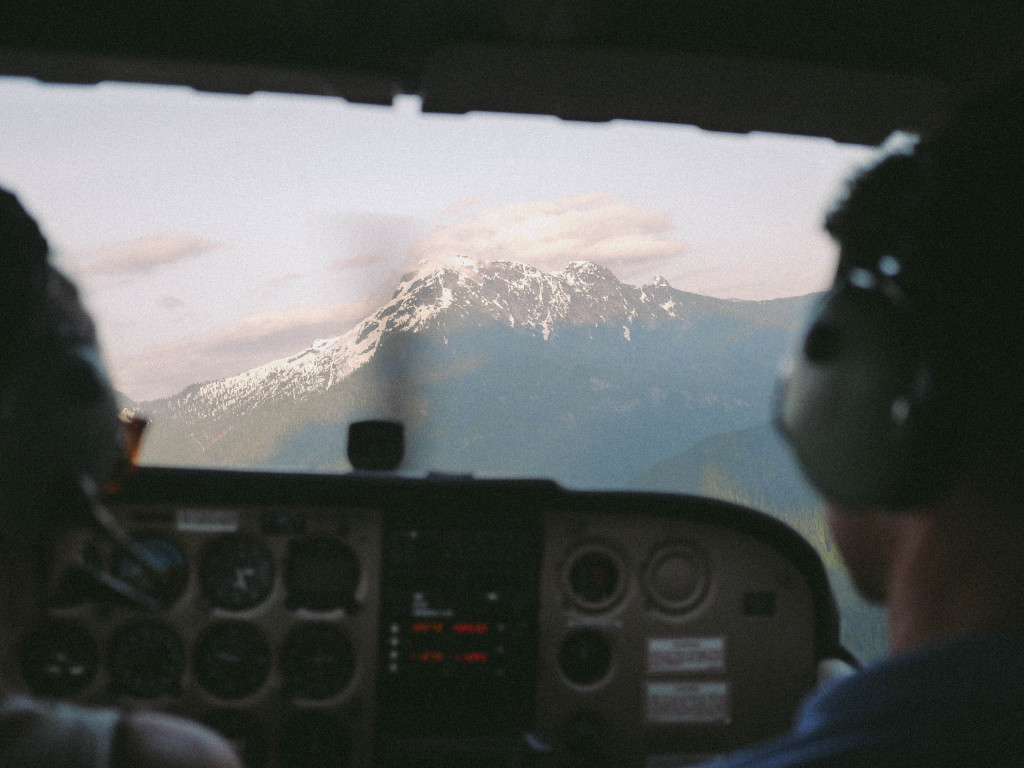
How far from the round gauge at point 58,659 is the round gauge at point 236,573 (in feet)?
1.06

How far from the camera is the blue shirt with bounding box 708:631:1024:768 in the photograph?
530 mm

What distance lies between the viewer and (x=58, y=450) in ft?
2.99

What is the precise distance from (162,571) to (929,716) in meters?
1.92

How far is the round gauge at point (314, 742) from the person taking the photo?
2.07 meters

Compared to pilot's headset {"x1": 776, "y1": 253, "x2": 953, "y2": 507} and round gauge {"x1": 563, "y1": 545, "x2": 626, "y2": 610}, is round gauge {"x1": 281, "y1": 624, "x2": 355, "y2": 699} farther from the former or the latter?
pilot's headset {"x1": 776, "y1": 253, "x2": 953, "y2": 507}

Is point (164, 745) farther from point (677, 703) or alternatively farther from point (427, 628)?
point (677, 703)

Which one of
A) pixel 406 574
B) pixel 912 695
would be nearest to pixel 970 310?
pixel 912 695

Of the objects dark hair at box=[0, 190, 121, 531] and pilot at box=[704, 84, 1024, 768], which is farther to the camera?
dark hair at box=[0, 190, 121, 531]

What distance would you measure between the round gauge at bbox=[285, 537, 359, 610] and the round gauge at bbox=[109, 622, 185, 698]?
317 mm

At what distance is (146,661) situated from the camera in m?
2.04

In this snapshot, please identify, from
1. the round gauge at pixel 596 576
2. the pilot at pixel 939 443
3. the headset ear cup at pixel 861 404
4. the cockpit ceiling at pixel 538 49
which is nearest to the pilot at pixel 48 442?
the pilot at pixel 939 443

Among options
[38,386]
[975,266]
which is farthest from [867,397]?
[38,386]

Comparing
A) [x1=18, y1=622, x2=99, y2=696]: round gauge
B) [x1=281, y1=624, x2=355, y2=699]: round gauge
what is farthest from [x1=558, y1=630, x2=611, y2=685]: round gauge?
[x1=18, y1=622, x2=99, y2=696]: round gauge

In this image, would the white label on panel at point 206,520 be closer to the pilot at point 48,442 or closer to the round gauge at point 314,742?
the round gauge at point 314,742
